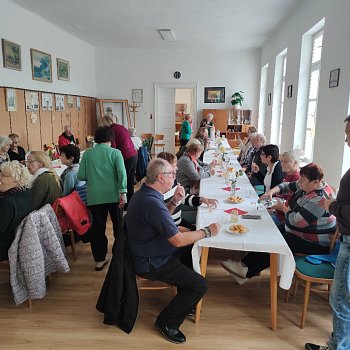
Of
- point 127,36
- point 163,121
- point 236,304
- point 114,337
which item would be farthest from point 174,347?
point 163,121

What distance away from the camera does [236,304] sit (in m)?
2.60

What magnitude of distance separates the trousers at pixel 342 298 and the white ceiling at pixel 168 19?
4621 millimetres

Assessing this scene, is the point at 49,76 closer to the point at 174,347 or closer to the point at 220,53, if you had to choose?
the point at 220,53

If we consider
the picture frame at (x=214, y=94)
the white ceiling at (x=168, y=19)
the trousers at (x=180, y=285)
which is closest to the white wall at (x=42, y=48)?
the white ceiling at (x=168, y=19)

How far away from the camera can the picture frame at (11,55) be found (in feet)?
17.3

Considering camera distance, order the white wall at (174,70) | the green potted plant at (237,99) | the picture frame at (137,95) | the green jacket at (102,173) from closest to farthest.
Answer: the green jacket at (102,173) < the green potted plant at (237,99) < the white wall at (174,70) < the picture frame at (137,95)

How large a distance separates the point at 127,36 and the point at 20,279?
6852 mm

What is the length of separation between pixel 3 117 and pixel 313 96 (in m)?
5.04

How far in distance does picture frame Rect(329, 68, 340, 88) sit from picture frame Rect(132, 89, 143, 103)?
22.5 ft

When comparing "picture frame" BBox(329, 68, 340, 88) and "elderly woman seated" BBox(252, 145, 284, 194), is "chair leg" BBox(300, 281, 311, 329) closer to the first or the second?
"elderly woman seated" BBox(252, 145, 284, 194)

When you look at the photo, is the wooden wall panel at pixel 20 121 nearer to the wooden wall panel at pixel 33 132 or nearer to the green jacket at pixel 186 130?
the wooden wall panel at pixel 33 132

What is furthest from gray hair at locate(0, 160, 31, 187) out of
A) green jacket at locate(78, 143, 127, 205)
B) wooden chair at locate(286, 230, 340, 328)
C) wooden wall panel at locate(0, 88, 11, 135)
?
wooden wall panel at locate(0, 88, 11, 135)

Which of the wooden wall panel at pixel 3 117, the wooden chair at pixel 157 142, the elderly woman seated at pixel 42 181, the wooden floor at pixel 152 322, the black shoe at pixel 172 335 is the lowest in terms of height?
the wooden floor at pixel 152 322

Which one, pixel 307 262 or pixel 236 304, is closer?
pixel 307 262
